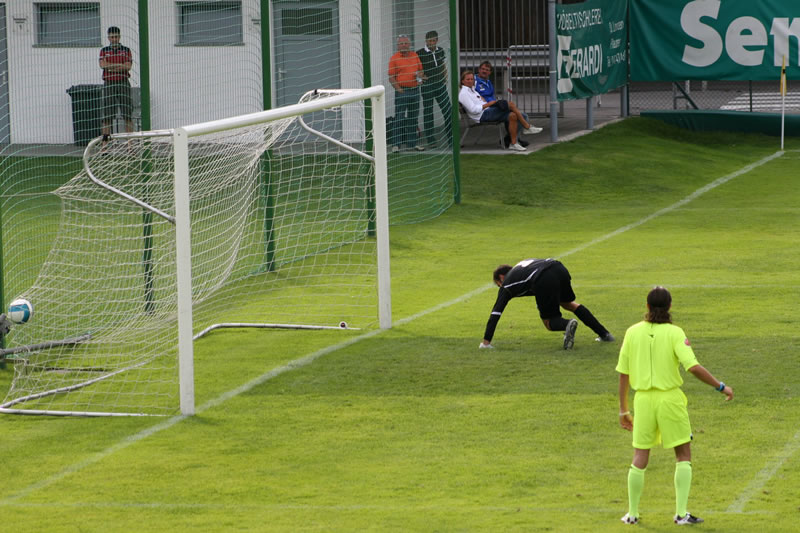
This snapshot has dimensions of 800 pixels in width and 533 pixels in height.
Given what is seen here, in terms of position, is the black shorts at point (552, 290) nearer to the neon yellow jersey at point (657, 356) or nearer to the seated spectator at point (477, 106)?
the neon yellow jersey at point (657, 356)

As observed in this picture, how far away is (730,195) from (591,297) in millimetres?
8079

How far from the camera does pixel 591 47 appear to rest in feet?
84.3

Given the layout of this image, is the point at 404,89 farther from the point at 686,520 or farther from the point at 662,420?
the point at 686,520

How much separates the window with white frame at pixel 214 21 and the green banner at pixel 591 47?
286 inches

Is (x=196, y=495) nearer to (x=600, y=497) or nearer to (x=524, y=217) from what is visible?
(x=600, y=497)

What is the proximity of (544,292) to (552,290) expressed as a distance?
0.08 meters

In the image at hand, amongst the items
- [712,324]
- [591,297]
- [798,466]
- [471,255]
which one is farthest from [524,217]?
[798,466]

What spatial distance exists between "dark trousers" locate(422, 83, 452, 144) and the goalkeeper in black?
920cm

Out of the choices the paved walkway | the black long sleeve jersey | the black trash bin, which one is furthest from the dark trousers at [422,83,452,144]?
the black long sleeve jersey

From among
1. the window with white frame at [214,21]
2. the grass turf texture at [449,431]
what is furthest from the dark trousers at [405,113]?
the grass turf texture at [449,431]

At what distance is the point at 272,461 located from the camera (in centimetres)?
843

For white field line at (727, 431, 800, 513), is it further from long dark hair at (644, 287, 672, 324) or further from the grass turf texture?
long dark hair at (644, 287, 672, 324)

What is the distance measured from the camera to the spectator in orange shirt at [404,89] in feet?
65.6

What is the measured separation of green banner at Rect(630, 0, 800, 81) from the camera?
2647 centimetres
